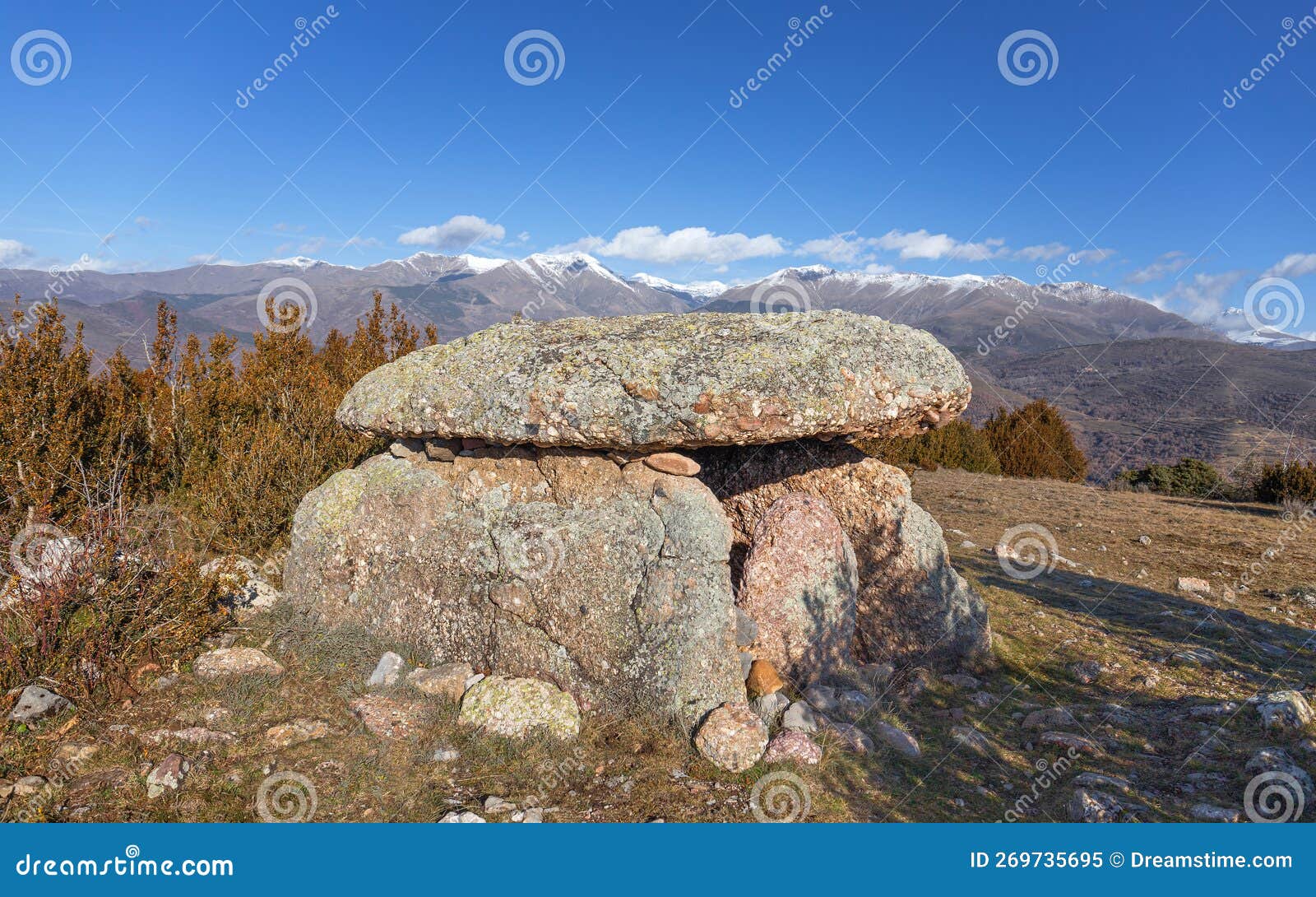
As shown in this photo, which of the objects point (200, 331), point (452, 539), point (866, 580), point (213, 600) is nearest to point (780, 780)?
point (866, 580)

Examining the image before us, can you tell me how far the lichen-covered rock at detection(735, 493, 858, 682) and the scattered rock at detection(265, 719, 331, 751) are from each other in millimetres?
4118

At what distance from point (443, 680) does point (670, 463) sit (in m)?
2.97

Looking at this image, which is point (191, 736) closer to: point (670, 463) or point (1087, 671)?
point (670, 463)

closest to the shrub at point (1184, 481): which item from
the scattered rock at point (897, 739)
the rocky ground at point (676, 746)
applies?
the rocky ground at point (676, 746)

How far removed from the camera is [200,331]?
179750mm

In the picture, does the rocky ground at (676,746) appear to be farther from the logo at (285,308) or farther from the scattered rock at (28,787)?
the logo at (285,308)

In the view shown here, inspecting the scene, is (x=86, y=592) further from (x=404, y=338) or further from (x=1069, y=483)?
(x=1069, y=483)

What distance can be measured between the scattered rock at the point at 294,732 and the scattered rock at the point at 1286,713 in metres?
8.41

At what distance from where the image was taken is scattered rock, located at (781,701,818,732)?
6.04 metres

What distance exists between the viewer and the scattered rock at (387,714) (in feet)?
18.4

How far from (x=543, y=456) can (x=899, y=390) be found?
3.58 metres

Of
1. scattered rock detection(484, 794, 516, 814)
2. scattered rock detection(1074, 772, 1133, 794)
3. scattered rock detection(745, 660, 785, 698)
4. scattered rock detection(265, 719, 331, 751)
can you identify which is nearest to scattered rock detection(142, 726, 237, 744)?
scattered rock detection(265, 719, 331, 751)

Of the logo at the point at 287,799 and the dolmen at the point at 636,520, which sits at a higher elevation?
the dolmen at the point at 636,520

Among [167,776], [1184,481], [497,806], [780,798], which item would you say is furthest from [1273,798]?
[1184,481]
